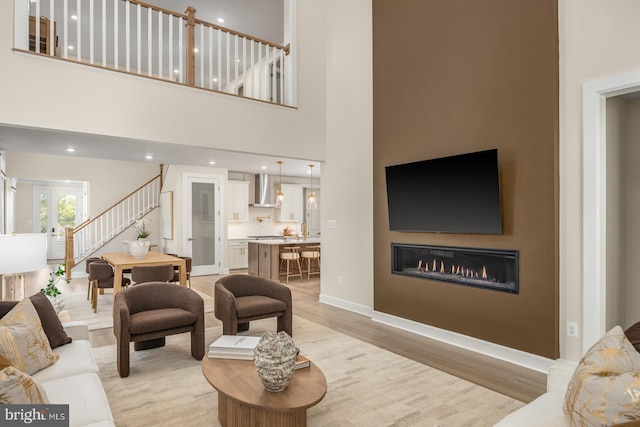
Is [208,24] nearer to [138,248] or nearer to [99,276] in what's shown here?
[138,248]

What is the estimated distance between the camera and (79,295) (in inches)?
265

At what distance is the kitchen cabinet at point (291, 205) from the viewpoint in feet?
35.5

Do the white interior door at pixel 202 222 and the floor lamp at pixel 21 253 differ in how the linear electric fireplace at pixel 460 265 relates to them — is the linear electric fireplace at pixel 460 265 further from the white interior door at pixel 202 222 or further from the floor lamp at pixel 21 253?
the white interior door at pixel 202 222

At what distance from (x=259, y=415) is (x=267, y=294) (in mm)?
2196

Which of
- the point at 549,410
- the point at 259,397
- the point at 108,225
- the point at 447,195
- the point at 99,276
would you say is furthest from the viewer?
the point at 108,225

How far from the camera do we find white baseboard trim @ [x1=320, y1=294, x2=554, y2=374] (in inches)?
134

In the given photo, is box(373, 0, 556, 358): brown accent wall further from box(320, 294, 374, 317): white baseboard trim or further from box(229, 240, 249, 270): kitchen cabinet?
box(229, 240, 249, 270): kitchen cabinet

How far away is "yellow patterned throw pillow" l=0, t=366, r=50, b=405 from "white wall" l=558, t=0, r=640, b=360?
3.71 meters

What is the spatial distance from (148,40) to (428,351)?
4962 millimetres

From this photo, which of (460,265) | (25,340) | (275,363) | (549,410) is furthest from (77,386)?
(460,265)

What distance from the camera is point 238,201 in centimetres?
978

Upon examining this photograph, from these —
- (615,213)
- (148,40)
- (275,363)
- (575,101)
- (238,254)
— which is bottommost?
(238,254)

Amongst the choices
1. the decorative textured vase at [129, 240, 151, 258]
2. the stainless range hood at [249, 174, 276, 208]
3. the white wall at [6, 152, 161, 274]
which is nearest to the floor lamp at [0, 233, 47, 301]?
the decorative textured vase at [129, 240, 151, 258]

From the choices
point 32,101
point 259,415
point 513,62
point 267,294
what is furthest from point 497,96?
point 32,101
